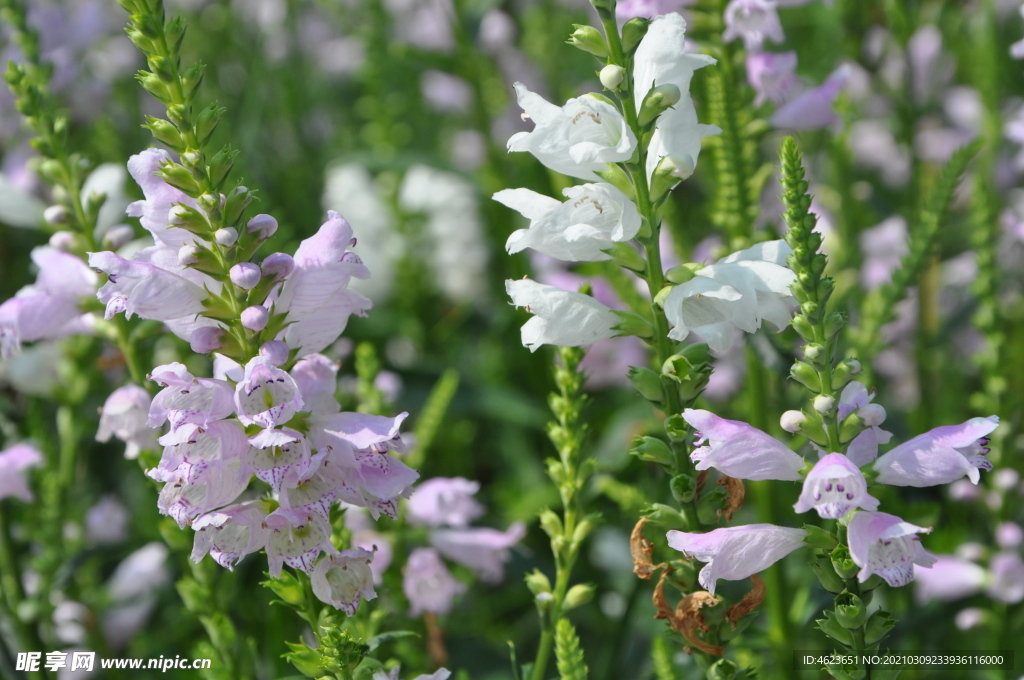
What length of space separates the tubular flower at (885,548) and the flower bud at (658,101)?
53cm

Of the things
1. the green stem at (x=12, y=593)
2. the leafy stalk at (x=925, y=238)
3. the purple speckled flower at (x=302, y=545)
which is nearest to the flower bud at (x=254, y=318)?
the purple speckled flower at (x=302, y=545)

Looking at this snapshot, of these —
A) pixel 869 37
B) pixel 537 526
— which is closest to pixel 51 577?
pixel 537 526

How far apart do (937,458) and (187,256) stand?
90 cm

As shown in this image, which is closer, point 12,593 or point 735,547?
point 735,547

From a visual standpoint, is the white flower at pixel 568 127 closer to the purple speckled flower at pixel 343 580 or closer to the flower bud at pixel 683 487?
the flower bud at pixel 683 487

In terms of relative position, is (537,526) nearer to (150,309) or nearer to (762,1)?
(762,1)

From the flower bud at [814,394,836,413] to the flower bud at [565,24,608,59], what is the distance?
0.49 m

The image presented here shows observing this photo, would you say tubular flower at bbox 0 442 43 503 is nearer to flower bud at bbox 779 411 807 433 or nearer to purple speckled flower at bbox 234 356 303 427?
purple speckled flower at bbox 234 356 303 427

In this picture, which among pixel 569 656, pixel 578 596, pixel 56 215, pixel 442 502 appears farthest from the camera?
pixel 442 502

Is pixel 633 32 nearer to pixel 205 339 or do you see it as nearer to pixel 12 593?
pixel 205 339

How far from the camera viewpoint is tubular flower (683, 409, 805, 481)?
3.58 ft

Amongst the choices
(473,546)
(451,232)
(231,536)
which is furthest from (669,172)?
(451,232)

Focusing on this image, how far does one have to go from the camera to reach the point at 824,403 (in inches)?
40.9

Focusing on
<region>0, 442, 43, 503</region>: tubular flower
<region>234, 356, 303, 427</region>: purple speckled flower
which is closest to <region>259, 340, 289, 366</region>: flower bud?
<region>234, 356, 303, 427</region>: purple speckled flower
